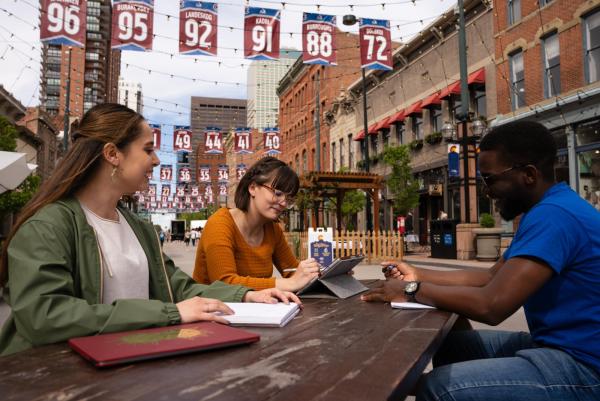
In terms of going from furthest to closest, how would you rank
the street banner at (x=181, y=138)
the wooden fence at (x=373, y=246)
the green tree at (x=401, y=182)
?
the street banner at (x=181, y=138)
the green tree at (x=401, y=182)
the wooden fence at (x=373, y=246)

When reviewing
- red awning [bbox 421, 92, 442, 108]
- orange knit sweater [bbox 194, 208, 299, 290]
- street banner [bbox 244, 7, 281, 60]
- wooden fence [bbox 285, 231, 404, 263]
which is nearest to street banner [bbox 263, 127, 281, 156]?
red awning [bbox 421, 92, 442, 108]

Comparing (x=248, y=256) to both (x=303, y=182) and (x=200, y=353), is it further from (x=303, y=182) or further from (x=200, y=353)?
(x=303, y=182)

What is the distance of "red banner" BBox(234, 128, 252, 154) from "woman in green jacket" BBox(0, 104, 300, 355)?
2554 centimetres

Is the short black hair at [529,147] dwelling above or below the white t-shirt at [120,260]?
above

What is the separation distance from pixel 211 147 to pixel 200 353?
994 inches

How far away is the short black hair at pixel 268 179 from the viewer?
344 centimetres

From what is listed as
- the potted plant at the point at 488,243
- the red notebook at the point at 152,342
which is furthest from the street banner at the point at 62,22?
the potted plant at the point at 488,243

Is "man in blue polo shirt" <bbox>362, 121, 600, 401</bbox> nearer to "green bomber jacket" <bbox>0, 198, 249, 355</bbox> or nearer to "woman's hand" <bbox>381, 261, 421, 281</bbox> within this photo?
"woman's hand" <bbox>381, 261, 421, 281</bbox>

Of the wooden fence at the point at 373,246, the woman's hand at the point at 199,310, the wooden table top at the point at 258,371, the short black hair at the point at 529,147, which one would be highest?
the short black hair at the point at 529,147

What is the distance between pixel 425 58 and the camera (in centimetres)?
2330

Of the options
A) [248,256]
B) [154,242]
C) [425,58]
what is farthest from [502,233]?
[154,242]

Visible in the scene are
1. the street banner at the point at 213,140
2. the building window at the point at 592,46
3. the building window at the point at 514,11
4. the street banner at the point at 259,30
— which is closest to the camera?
the street banner at the point at 259,30

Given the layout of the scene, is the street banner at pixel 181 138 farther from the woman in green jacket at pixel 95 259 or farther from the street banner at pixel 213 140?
the woman in green jacket at pixel 95 259

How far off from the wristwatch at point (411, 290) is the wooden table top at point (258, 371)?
569mm
